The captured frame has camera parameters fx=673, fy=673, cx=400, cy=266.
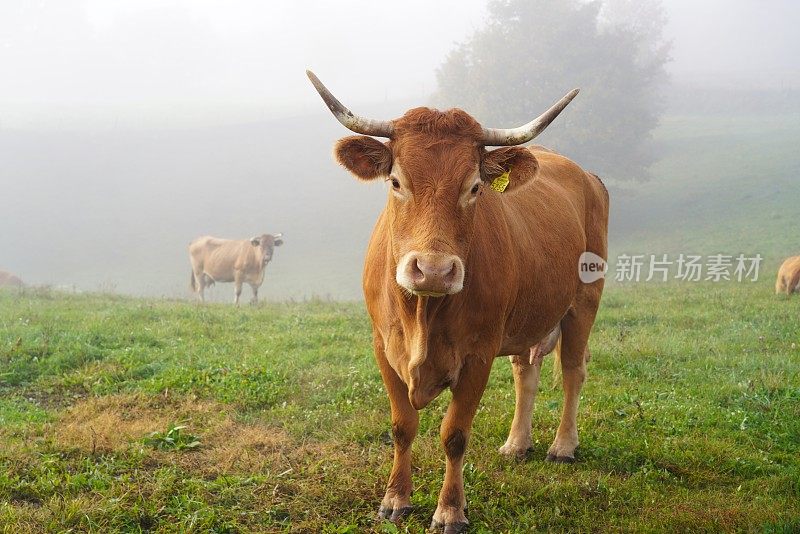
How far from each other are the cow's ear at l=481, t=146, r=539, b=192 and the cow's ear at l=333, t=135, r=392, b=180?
632mm

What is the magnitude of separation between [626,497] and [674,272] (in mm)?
19733

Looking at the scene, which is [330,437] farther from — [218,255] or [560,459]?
[218,255]

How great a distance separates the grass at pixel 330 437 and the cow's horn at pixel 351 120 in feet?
8.43

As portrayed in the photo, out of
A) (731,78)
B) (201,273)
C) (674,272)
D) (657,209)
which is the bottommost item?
(201,273)

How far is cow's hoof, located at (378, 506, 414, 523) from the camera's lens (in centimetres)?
461

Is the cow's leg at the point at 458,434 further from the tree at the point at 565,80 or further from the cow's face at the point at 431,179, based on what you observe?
the tree at the point at 565,80

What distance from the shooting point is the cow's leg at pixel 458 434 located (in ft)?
14.4

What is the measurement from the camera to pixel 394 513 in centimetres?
462

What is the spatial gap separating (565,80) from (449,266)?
35.0 m

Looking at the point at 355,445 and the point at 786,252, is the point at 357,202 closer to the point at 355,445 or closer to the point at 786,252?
the point at 786,252

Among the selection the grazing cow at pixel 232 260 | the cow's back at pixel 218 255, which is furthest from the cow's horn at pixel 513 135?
the cow's back at pixel 218 255

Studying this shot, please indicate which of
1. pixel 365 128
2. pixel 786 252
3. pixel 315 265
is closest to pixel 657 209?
pixel 786 252

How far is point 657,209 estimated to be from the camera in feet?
126

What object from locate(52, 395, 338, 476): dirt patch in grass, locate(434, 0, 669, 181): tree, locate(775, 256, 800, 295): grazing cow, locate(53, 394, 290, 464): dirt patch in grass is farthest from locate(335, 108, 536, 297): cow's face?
locate(434, 0, 669, 181): tree
